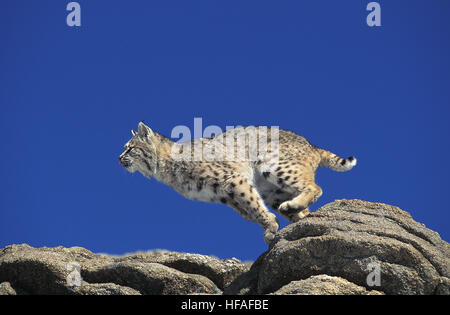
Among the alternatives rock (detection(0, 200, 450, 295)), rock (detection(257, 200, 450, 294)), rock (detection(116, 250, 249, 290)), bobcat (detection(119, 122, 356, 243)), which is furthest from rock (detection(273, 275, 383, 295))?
bobcat (detection(119, 122, 356, 243))

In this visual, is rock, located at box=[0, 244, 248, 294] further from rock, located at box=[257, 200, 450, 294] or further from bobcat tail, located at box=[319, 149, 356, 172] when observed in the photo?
bobcat tail, located at box=[319, 149, 356, 172]

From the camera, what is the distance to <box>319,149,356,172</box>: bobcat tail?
12672mm

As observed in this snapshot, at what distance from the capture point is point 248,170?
12312 mm

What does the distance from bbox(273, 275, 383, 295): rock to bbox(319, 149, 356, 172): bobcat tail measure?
4906mm

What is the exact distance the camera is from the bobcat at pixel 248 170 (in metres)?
11.5

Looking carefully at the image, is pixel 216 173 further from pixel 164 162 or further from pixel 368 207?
pixel 368 207

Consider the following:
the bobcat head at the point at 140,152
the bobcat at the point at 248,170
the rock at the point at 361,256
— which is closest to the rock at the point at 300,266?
the rock at the point at 361,256

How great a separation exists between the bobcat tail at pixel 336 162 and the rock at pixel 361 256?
Answer: 11.5 ft

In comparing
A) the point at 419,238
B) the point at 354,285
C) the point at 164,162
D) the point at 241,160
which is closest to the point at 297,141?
the point at 241,160

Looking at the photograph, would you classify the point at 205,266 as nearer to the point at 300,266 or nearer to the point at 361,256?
the point at 300,266

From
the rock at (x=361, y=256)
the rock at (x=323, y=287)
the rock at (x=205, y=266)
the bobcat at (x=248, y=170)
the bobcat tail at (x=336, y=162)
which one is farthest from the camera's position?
the bobcat tail at (x=336, y=162)

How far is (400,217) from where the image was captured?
9672 millimetres

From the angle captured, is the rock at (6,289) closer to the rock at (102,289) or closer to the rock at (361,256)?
the rock at (102,289)
